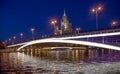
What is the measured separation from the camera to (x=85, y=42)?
55812 millimetres

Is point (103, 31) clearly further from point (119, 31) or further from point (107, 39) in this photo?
point (107, 39)

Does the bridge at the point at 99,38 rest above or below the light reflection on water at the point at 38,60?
above

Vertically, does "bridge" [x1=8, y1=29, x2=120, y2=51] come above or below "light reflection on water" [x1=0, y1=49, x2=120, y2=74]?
above

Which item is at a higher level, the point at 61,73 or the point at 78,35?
the point at 78,35

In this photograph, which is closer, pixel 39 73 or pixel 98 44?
pixel 39 73

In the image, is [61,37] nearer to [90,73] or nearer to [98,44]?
[98,44]

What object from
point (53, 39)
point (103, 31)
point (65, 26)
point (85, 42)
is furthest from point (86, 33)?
point (65, 26)

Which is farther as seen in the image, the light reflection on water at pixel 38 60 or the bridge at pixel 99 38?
the bridge at pixel 99 38

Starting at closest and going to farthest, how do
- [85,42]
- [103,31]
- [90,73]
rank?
1. [90,73]
2. [103,31]
3. [85,42]

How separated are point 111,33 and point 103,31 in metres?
2.49

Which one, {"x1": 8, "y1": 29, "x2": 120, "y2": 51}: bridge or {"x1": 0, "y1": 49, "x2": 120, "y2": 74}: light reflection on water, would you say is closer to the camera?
{"x1": 0, "y1": 49, "x2": 120, "y2": 74}: light reflection on water

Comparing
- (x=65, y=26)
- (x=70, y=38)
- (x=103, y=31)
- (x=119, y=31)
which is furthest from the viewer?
(x=65, y=26)

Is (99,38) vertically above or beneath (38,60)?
above

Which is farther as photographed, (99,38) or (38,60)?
(99,38)
